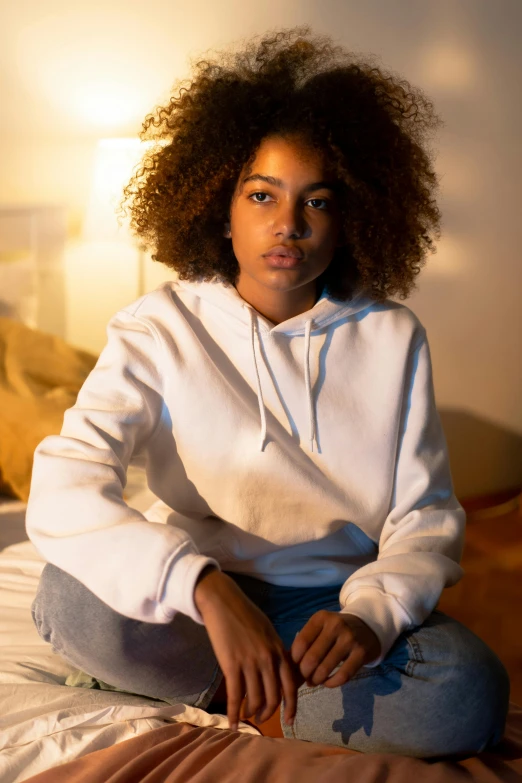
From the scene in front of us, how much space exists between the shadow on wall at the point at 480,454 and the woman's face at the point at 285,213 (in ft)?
5.08

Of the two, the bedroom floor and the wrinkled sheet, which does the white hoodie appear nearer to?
the wrinkled sheet

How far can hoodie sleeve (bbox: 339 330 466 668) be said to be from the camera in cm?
100

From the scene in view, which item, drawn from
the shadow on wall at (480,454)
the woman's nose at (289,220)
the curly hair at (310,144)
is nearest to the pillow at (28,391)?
the curly hair at (310,144)

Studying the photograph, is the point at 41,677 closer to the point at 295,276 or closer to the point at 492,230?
the point at 295,276

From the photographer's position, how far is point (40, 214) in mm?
2084

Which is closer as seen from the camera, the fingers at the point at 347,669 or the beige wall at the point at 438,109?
the fingers at the point at 347,669

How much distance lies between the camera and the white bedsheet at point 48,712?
3.02ft

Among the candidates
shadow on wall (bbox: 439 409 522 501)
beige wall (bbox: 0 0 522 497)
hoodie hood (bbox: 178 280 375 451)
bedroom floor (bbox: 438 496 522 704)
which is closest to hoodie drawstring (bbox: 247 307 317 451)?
hoodie hood (bbox: 178 280 375 451)

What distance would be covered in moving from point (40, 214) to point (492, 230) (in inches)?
51.4

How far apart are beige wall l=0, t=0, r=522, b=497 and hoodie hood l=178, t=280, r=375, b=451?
1.01m

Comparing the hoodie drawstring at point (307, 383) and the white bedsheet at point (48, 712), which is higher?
the hoodie drawstring at point (307, 383)

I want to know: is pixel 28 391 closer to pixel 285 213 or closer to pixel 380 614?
pixel 285 213

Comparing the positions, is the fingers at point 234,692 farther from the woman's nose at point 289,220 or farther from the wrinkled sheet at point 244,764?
the woman's nose at point 289,220

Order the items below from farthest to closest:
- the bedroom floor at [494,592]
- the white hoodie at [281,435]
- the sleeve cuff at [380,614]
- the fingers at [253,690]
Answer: the bedroom floor at [494,592], the white hoodie at [281,435], the sleeve cuff at [380,614], the fingers at [253,690]
